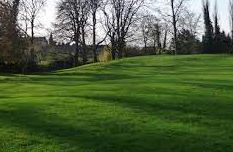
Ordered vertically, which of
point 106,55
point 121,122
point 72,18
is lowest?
point 121,122

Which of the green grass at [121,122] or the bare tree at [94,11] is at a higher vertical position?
Answer: the bare tree at [94,11]

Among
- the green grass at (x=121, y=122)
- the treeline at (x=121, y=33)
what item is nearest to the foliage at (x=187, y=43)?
the treeline at (x=121, y=33)

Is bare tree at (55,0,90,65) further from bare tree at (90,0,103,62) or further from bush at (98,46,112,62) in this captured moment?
bush at (98,46,112,62)

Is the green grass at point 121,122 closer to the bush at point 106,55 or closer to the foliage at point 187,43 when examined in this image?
the bush at point 106,55

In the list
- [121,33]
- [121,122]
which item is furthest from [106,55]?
[121,122]

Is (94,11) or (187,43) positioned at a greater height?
(94,11)

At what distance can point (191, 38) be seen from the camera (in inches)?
3878

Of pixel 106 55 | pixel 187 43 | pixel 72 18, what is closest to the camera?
pixel 72 18

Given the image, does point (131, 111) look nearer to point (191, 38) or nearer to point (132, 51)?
point (132, 51)

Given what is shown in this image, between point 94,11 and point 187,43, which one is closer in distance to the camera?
point 94,11

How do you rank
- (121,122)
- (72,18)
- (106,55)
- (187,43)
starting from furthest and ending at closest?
(187,43) < (106,55) < (72,18) < (121,122)

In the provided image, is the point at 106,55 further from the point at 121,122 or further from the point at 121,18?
the point at 121,122

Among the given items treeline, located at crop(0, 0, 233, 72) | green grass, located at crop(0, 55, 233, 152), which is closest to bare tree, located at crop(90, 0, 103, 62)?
treeline, located at crop(0, 0, 233, 72)

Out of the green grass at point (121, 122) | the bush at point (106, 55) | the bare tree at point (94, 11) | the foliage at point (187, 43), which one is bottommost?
the green grass at point (121, 122)
